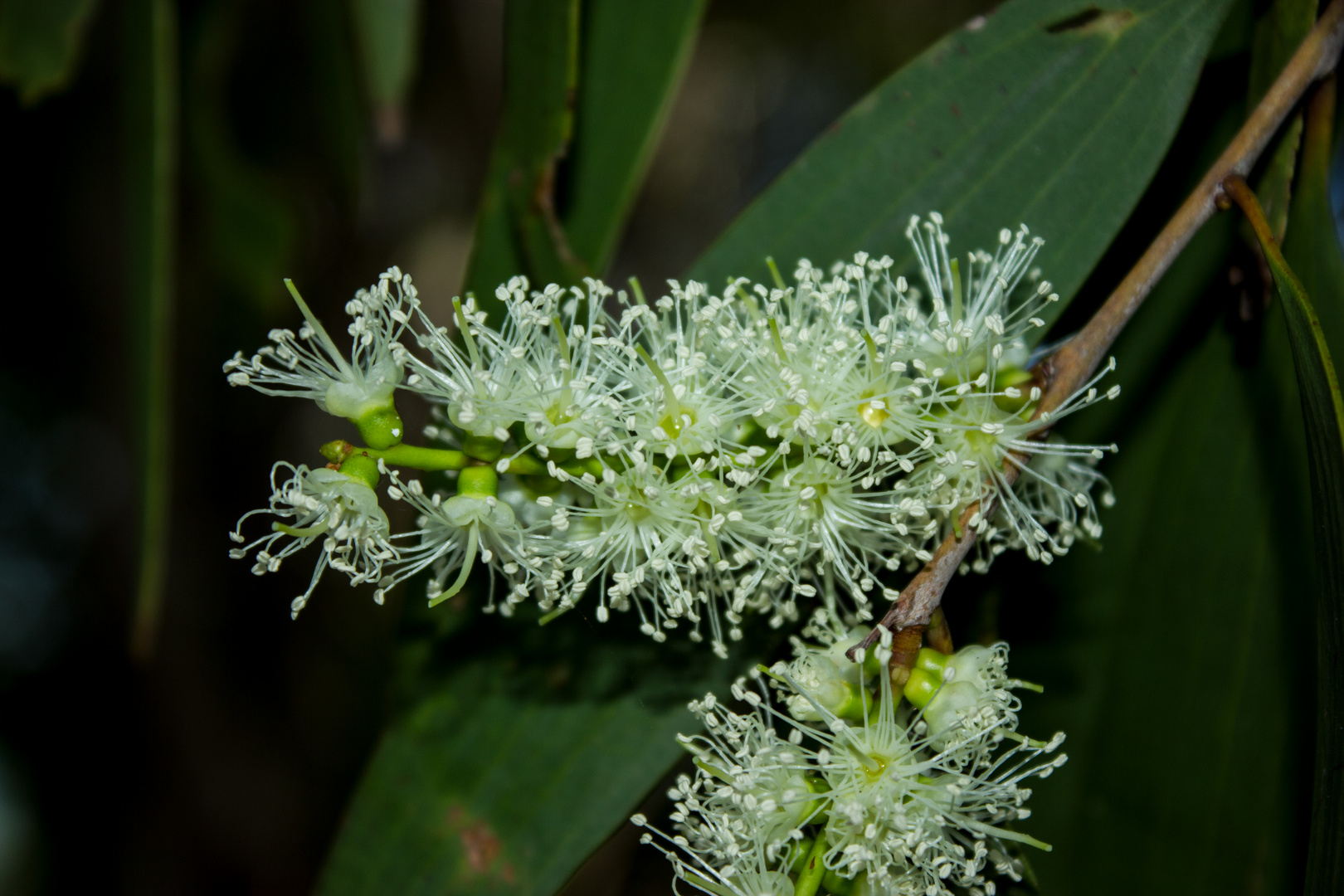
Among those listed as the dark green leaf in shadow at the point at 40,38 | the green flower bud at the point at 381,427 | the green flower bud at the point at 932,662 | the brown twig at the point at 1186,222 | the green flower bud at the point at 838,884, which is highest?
the dark green leaf in shadow at the point at 40,38

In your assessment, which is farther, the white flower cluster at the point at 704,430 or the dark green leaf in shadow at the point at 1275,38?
the dark green leaf in shadow at the point at 1275,38

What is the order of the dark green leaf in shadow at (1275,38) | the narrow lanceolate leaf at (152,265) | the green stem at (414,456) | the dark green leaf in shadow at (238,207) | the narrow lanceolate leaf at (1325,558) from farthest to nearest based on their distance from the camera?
1. the dark green leaf in shadow at (238,207)
2. the narrow lanceolate leaf at (152,265)
3. the dark green leaf in shadow at (1275,38)
4. the green stem at (414,456)
5. the narrow lanceolate leaf at (1325,558)

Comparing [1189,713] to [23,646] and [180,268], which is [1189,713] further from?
[23,646]

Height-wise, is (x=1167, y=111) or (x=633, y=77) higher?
(x=633, y=77)

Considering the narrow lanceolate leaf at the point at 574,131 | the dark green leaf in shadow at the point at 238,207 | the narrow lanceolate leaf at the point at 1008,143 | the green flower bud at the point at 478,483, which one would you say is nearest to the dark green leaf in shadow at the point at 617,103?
the narrow lanceolate leaf at the point at 574,131

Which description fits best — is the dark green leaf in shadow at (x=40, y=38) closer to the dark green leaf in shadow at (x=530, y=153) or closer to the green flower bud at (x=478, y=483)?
the dark green leaf in shadow at (x=530, y=153)

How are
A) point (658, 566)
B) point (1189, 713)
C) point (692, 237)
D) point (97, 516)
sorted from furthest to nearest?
point (692, 237) → point (97, 516) → point (1189, 713) → point (658, 566)

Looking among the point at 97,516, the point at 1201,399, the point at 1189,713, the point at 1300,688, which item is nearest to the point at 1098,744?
the point at 1189,713
